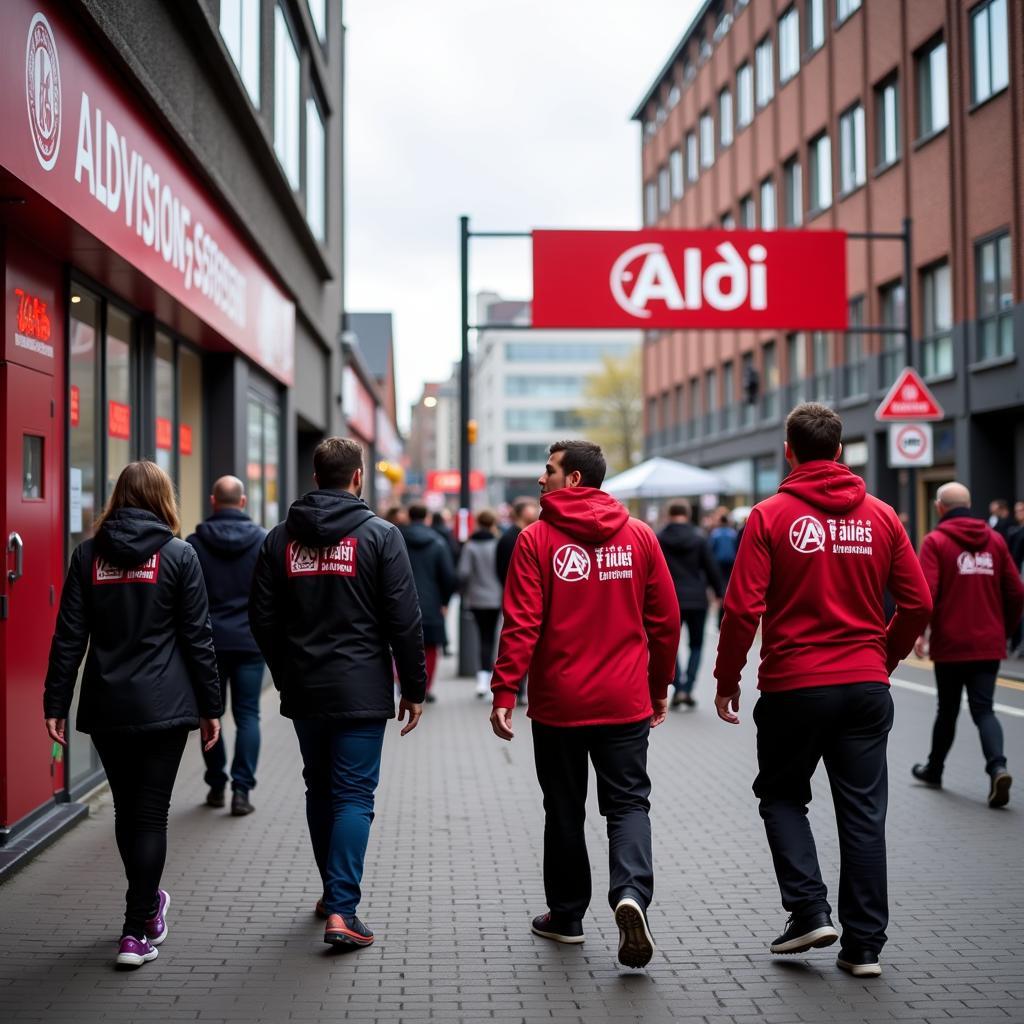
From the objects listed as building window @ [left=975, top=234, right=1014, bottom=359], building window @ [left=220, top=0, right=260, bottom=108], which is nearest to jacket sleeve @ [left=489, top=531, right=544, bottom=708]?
building window @ [left=220, top=0, right=260, bottom=108]

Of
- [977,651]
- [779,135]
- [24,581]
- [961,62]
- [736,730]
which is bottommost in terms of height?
[736,730]

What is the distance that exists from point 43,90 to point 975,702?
20.0ft

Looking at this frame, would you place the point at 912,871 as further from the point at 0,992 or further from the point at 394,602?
the point at 0,992

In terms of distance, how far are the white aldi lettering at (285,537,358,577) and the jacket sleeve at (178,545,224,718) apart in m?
0.38

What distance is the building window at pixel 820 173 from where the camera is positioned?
104 ft

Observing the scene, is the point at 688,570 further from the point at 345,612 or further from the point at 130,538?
the point at 130,538

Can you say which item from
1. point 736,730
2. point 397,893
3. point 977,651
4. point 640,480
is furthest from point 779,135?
point 397,893

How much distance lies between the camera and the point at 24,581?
22.1 ft

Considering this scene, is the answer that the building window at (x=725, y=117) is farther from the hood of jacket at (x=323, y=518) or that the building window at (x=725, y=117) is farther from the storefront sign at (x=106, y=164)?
the hood of jacket at (x=323, y=518)

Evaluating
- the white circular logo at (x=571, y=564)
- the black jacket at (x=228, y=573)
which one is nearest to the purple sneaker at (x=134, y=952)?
the white circular logo at (x=571, y=564)

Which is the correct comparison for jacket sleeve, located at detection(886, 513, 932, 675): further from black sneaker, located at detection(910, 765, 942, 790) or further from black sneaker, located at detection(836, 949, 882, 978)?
black sneaker, located at detection(910, 765, 942, 790)

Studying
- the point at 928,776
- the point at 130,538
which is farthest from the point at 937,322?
the point at 130,538

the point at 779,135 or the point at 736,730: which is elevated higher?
the point at 779,135

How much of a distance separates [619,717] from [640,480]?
1950 centimetres
